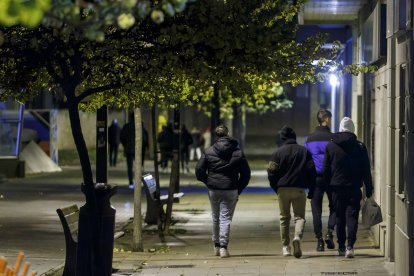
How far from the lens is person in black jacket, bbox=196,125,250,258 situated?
14141 millimetres

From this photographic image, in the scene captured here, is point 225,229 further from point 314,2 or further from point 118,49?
point 314,2

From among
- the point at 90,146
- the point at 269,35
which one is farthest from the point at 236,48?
the point at 90,146

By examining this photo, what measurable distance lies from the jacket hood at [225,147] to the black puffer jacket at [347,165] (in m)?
1.22

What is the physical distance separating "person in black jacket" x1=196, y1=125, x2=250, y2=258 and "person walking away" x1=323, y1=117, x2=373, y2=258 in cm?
112

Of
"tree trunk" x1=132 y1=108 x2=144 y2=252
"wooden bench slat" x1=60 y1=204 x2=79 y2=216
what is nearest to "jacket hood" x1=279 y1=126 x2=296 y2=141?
"tree trunk" x1=132 y1=108 x2=144 y2=252

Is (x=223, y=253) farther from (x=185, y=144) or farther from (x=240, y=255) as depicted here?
(x=185, y=144)

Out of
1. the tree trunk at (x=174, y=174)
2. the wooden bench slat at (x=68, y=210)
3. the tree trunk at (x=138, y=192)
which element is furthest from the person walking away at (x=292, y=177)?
the tree trunk at (x=174, y=174)

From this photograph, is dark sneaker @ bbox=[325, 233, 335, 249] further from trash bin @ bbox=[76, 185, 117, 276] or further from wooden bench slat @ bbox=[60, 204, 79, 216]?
trash bin @ bbox=[76, 185, 117, 276]

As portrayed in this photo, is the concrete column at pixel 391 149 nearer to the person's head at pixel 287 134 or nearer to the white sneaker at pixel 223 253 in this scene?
the person's head at pixel 287 134

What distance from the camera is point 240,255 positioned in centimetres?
1444

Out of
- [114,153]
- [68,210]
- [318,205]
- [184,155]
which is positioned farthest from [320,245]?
[114,153]

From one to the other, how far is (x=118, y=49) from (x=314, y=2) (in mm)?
9505

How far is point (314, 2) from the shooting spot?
19.8m

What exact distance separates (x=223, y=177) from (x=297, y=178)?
964 mm
